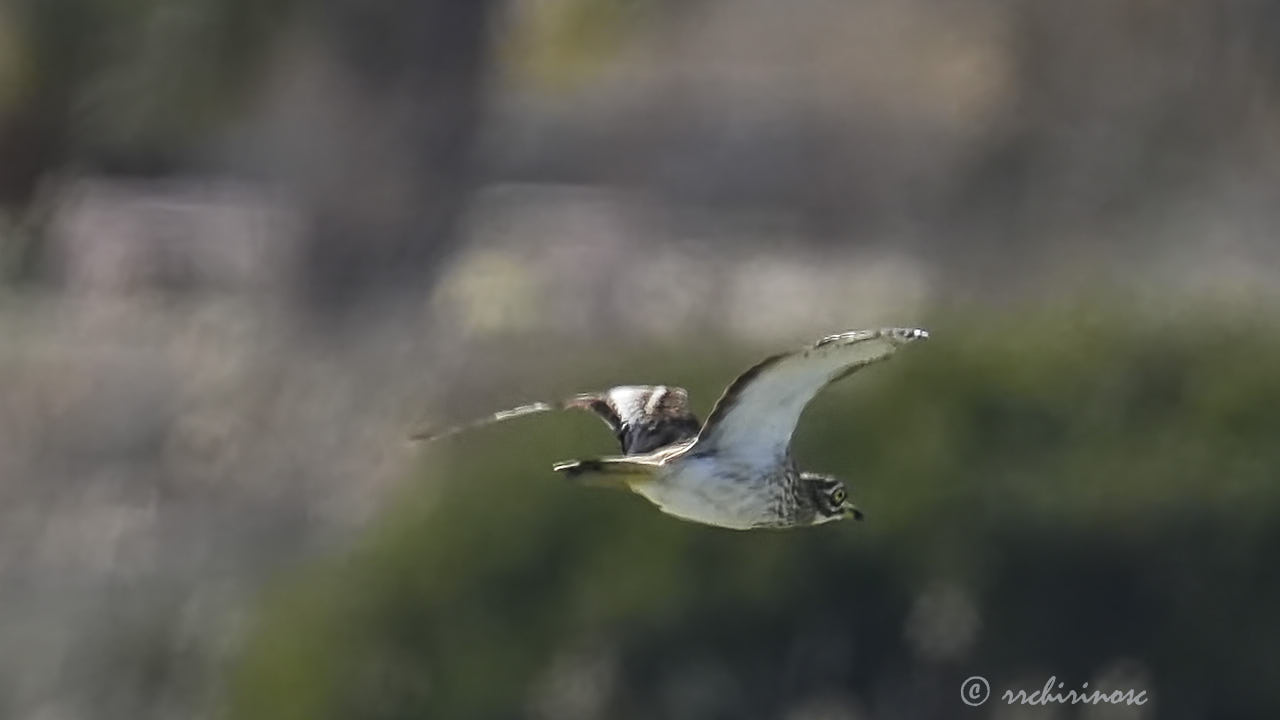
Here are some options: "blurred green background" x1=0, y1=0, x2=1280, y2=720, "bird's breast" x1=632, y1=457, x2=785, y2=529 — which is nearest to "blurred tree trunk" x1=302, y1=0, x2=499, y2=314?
"blurred green background" x1=0, y1=0, x2=1280, y2=720

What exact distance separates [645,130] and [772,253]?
1.56m

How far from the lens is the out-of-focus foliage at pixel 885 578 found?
4.12 m

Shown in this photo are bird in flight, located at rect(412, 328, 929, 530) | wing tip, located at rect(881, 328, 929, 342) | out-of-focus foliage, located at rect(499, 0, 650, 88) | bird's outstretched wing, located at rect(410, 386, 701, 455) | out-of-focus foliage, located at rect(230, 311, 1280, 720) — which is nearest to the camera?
wing tip, located at rect(881, 328, 929, 342)

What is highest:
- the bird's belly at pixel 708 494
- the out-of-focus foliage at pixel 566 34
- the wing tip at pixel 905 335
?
the wing tip at pixel 905 335

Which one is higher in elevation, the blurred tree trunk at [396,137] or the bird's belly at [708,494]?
the bird's belly at [708,494]

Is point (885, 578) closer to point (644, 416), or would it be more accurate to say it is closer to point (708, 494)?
point (644, 416)

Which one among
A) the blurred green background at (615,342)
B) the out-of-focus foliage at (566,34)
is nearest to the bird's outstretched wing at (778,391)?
the blurred green background at (615,342)

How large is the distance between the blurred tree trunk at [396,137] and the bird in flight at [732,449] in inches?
142

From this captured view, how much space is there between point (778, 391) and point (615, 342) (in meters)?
2.37

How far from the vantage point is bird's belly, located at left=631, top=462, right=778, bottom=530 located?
8.23 ft

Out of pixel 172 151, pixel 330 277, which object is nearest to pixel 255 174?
pixel 172 151

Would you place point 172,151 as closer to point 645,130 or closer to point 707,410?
point 645,130

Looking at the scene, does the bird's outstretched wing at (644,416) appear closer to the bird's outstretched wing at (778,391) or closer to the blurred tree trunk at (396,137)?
the bird's outstretched wing at (778,391)

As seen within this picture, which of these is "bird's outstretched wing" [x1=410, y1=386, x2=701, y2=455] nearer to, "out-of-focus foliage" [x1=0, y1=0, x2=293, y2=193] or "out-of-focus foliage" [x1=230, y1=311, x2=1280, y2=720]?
"out-of-focus foliage" [x1=230, y1=311, x2=1280, y2=720]
